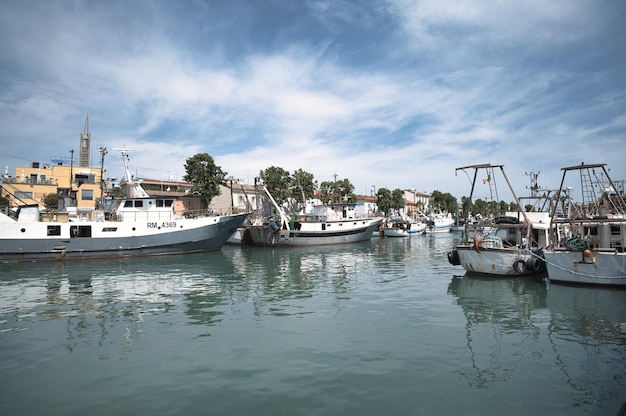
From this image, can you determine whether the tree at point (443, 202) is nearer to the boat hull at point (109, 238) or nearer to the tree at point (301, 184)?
the tree at point (301, 184)

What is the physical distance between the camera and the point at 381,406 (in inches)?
286

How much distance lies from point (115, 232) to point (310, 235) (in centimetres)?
2270

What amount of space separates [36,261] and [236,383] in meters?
30.7

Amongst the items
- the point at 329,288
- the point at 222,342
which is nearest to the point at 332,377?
the point at 222,342

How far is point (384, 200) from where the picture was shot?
87.9 m

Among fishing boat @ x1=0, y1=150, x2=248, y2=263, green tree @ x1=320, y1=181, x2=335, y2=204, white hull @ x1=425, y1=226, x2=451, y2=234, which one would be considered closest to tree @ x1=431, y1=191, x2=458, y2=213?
white hull @ x1=425, y1=226, x2=451, y2=234

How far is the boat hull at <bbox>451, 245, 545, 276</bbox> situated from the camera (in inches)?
840

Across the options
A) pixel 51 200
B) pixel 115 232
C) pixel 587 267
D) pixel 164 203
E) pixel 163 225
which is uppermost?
pixel 51 200

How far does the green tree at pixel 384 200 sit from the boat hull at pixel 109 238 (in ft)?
181

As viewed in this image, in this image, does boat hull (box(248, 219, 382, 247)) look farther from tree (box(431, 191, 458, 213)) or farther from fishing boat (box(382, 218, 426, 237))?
tree (box(431, 191, 458, 213))

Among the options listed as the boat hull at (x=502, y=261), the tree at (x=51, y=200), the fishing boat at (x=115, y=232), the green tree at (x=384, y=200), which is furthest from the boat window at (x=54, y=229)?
the green tree at (x=384, y=200)

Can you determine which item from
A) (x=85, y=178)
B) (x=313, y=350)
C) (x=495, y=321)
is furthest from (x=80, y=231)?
(x=495, y=321)

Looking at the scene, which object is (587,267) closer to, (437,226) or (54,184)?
(54,184)

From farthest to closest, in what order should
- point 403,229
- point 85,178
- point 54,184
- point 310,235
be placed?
point 403,229 → point 85,178 → point 54,184 → point 310,235
